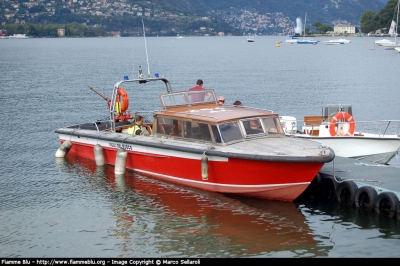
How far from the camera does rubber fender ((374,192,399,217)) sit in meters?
17.2

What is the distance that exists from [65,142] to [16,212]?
725cm

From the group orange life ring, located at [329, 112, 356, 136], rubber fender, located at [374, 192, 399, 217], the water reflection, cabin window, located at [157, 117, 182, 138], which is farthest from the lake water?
orange life ring, located at [329, 112, 356, 136]

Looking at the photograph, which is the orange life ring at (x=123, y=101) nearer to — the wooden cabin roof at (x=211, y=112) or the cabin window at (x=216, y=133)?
the wooden cabin roof at (x=211, y=112)

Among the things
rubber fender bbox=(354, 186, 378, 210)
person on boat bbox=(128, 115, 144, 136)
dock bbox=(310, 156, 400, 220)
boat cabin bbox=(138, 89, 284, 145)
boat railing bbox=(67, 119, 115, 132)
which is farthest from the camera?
boat railing bbox=(67, 119, 115, 132)

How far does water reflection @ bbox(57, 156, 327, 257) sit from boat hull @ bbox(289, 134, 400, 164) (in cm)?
539

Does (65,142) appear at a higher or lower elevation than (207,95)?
lower

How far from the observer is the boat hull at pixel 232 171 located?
1797 cm

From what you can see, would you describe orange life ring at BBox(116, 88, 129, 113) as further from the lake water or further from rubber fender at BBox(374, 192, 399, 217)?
rubber fender at BBox(374, 192, 399, 217)

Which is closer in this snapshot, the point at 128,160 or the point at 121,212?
the point at 121,212

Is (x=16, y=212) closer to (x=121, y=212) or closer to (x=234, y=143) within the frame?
(x=121, y=212)

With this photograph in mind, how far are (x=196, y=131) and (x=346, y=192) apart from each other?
16.9 ft

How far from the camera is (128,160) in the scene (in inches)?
901

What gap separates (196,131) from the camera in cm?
2012

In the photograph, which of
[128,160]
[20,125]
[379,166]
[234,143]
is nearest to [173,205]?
[234,143]
